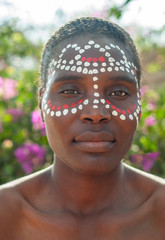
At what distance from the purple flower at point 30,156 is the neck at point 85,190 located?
141cm

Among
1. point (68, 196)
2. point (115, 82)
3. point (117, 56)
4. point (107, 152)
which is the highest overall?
point (117, 56)

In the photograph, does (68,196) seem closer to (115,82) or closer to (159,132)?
(115,82)

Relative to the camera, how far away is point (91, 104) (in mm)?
2102

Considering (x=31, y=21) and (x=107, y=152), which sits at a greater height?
(x=31, y=21)

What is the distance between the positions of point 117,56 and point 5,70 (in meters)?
3.49

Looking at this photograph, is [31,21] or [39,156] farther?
[31,21]

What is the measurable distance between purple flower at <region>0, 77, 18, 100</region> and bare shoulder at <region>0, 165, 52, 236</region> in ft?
7.27

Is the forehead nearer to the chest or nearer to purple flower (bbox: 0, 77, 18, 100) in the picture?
the chest

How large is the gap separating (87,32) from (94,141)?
751 mm

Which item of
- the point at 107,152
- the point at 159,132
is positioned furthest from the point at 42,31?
the point at 107,152

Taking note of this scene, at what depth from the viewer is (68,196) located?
2.38 metres

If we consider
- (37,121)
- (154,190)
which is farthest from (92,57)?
(37,121)

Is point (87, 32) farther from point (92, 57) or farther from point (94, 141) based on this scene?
point (94, 141)

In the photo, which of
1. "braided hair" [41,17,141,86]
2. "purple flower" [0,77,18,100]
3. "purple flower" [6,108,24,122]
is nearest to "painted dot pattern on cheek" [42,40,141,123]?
"braided hair" [41,17,141,86]
